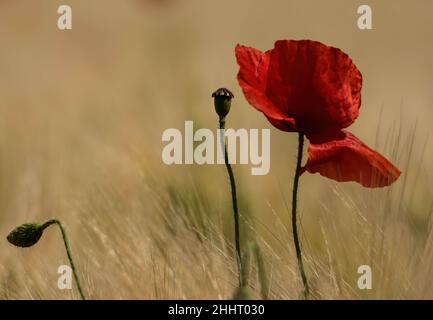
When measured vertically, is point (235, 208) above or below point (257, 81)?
below

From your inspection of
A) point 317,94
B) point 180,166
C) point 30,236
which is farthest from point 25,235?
point 180,166

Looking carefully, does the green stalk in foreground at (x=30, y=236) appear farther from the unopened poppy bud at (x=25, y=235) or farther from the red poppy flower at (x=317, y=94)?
the red poppy flower at (x=317, y=94)

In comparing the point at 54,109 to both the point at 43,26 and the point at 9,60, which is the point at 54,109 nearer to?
the point at 9,60

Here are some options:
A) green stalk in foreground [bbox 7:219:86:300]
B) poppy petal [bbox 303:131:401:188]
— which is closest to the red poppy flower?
poppy petal [bbox 303:131:401:188]

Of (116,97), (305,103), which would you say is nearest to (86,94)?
(116,97)

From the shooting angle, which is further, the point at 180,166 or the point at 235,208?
the point at 180,166

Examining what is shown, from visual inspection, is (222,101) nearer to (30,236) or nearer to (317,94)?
(317,94)

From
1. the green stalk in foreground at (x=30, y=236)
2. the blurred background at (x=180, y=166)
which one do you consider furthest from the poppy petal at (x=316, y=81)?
the green stalk in foreground at (x=30, y=236)
